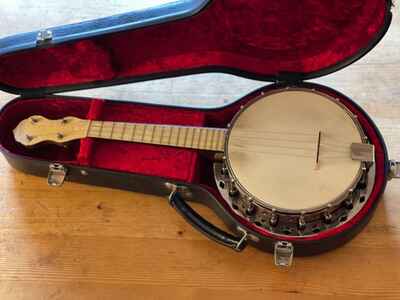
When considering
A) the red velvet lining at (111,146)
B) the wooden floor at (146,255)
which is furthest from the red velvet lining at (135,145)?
the wooden floor at (146,255)

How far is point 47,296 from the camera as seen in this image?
3.86 ft

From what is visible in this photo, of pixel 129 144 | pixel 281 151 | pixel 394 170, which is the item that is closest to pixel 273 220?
pixel 281 151

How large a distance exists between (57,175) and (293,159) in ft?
1.78

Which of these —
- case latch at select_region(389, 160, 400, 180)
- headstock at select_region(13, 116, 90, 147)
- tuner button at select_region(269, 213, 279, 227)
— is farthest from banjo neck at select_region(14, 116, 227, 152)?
case latch at select_region(389, 160, 400, 180)

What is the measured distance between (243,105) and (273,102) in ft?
0.22

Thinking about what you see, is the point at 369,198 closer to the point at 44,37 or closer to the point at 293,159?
the point at 293,159

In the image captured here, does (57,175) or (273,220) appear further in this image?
(57,175)

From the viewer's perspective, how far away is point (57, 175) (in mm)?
1195

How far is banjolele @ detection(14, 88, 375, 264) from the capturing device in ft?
3.44

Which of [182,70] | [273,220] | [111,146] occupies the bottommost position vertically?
[273,220]

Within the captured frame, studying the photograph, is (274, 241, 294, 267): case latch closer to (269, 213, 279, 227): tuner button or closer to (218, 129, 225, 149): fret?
(269, 213, 279, 227): tuner button

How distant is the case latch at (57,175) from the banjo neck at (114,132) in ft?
0.19

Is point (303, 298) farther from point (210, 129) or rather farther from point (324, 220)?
point (210, 129)

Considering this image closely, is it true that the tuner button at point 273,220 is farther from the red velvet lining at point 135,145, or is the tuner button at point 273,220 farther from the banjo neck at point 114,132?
the banjo neck at point 114,132
